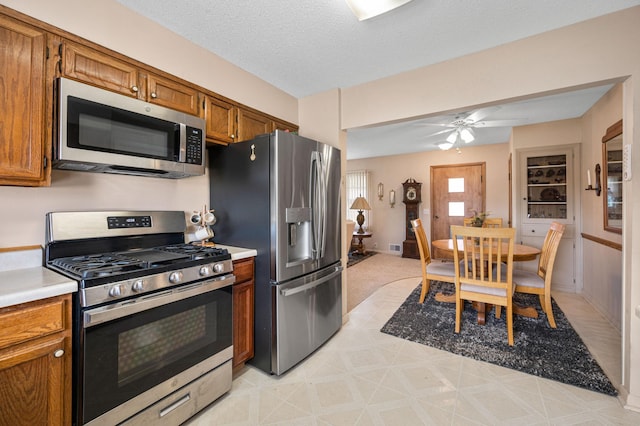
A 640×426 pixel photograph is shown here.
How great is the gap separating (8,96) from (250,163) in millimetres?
1207

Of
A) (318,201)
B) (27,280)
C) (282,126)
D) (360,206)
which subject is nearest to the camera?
(27,280)

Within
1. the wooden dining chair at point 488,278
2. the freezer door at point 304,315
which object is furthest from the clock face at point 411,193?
the freezer door at point 304,315

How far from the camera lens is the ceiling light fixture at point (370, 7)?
1.51m

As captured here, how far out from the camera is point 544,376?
6.28 feet

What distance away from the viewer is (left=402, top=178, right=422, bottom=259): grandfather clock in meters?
5.99

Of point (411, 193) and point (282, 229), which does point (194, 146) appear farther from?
point (411, 193)

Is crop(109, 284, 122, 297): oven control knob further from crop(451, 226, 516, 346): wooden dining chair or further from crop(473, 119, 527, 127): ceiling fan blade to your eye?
crop(473, 119, 527, 127): ceiling fan blade

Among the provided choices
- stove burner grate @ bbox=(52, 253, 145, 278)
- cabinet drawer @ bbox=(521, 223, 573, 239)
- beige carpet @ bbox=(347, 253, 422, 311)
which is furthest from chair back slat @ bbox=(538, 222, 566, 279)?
stove burner grate @ bbox=(52, 253, 145, 278)

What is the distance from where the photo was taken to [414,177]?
20.3 feet

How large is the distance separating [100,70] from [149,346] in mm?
1542

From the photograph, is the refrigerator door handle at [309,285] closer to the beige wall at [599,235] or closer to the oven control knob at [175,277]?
the oven control knob at [175,277]

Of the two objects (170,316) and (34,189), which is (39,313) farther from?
(34,189)

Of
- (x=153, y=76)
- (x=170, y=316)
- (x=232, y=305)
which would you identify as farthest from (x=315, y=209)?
(x=153, y=76)

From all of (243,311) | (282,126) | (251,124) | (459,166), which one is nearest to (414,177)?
(459,166)
